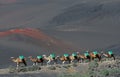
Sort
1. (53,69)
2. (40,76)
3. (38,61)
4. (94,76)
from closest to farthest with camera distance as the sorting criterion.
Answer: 1. (94,76)
2. (40,76)
3. (53,69)
4. (38,61)

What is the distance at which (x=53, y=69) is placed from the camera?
61.2 meters

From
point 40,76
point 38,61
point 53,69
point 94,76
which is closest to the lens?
point 94,76

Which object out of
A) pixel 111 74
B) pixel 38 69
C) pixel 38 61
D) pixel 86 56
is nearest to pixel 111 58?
pixel 86 56

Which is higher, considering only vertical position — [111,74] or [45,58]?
[45,58]

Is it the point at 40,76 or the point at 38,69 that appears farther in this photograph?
the point at 38,69

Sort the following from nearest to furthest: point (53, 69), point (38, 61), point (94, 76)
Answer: point (94, 76), point (53, 69), point (38, 61)

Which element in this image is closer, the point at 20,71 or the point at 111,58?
the point at 20,71

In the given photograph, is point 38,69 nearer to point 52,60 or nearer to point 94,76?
point 52,60

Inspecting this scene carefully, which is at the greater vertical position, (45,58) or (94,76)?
(45,58)

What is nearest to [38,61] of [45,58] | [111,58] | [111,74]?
[45,58]

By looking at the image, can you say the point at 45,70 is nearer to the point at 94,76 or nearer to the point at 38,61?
the point at 38,61

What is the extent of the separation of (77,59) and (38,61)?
18.4 feet

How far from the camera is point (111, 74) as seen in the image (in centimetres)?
4272

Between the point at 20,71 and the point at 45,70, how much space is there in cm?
270
